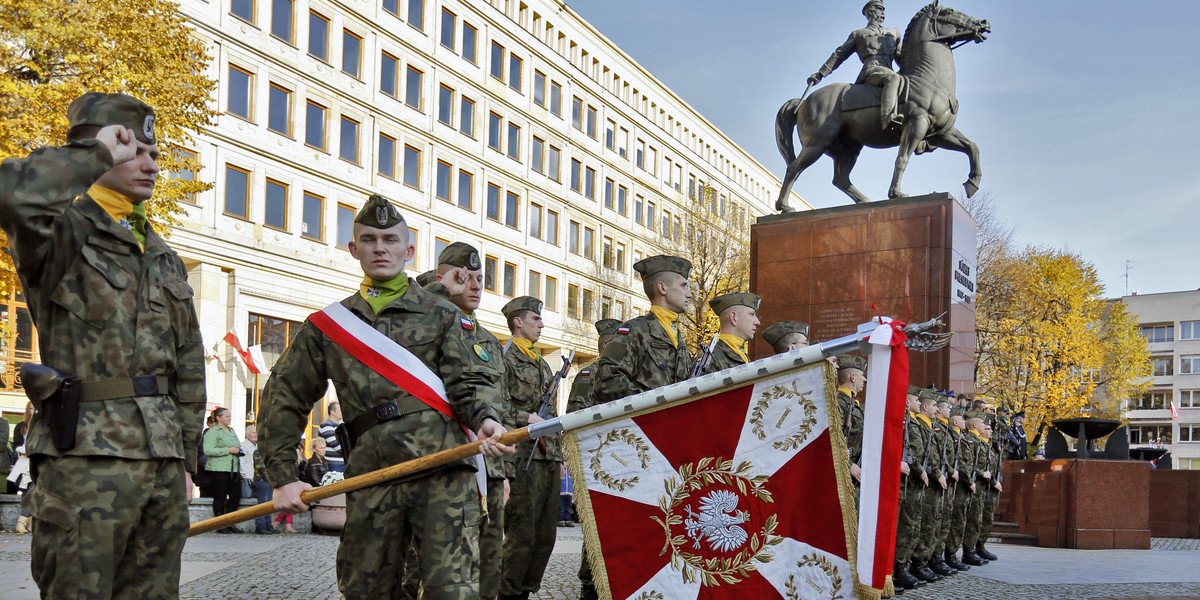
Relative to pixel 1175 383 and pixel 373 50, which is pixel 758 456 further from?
pixel 1175 383

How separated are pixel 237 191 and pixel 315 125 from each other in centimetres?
410

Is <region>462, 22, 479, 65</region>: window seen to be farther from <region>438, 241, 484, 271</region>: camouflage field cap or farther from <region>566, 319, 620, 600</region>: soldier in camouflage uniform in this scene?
<region>438, 241, 484, 271</region>: camouflage field cap

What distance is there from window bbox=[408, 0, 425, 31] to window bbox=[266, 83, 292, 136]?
7.11 metres

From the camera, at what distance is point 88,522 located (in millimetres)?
3234

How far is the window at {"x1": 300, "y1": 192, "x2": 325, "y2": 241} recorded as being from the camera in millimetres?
30922

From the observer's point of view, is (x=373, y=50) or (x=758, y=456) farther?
(x=373, y=50)

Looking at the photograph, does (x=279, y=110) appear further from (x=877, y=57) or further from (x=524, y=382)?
(x=524, y=382)

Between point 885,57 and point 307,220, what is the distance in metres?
20.5

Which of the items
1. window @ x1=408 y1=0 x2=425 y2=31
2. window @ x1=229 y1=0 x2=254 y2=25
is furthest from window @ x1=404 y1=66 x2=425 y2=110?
window @ x1=229 y1=0 x2=254 y2=25

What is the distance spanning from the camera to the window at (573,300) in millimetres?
46031

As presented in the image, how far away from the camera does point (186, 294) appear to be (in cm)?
372

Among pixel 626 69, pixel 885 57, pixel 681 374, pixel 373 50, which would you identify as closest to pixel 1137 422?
pixel 626 69

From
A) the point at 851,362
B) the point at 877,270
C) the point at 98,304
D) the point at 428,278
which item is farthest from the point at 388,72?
the point at 98,304

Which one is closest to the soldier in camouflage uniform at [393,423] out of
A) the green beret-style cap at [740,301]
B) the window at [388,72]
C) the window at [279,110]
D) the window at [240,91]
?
the green beret-style cap at [740,301]
